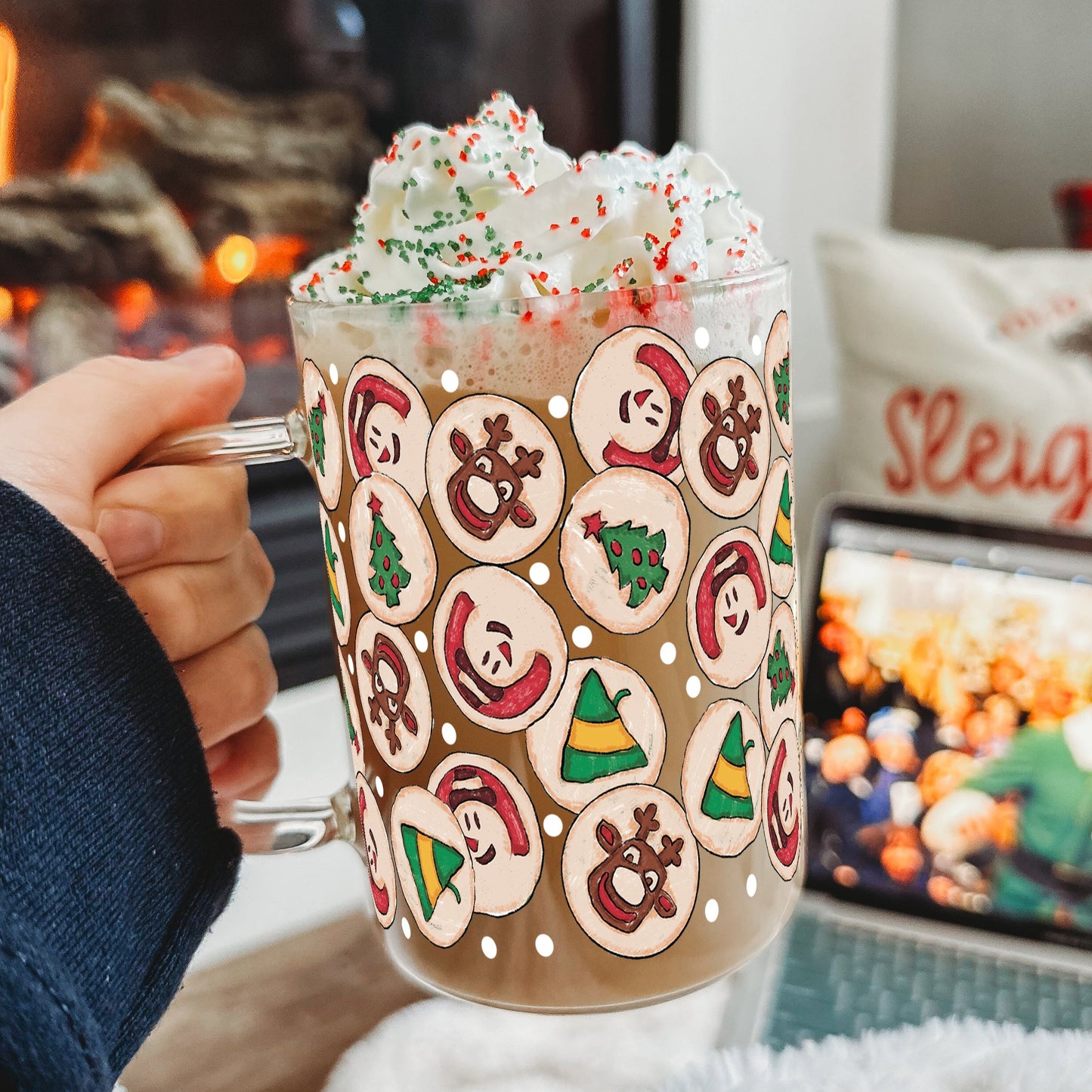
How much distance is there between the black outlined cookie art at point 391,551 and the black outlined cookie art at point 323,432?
1cm

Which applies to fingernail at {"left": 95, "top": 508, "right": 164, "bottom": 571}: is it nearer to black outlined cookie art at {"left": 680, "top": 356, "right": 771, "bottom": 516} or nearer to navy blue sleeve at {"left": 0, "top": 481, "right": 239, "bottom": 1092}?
navy blue sleeve at {"left": 0, "top": 481, "right": 239, "bottom": 1092}

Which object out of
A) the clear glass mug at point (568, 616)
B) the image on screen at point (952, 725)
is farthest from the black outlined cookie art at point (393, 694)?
the image on screen at point (952, 725)

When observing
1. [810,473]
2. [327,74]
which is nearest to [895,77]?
[810,473]

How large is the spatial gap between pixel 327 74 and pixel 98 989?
1101 millimetres

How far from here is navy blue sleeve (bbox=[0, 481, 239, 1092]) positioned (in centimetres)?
31

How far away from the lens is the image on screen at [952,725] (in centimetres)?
73

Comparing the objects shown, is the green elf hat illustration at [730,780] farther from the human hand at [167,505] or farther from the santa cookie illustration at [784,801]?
the human hand at [167,505]

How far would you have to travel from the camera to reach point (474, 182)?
1.12ft

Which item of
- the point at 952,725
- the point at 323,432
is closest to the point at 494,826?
the point at 323,432

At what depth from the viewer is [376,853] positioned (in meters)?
0.38

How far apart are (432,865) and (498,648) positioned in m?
0.09

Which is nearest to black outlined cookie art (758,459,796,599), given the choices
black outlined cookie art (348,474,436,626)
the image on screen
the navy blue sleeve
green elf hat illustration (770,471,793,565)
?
green elf hat illustration (770,471,793,565)

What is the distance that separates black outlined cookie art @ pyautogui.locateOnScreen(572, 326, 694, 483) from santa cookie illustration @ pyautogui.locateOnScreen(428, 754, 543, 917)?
101 mm

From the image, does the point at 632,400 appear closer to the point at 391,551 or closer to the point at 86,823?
the point at 391,551
